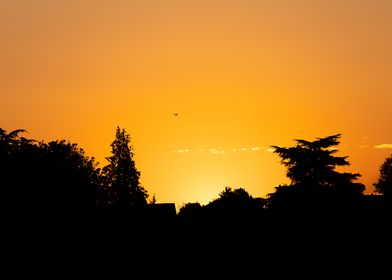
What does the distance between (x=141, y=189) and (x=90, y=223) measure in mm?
56606

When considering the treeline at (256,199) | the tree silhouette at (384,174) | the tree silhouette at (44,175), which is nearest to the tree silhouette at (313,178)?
the treeline at (256,199)

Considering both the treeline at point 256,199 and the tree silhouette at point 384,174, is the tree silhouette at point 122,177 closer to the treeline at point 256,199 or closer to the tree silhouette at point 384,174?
the treeline at point 256,199

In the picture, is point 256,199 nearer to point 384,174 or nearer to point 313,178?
point 313,178

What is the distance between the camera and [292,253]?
A: 4166 centimetres

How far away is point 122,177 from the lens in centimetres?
9294

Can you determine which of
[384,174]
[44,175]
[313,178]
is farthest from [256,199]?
[384,174]

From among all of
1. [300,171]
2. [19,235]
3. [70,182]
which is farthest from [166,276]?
[70,182]

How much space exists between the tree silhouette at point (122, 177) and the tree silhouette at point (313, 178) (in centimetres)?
3424

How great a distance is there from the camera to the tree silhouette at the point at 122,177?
91.6 metres

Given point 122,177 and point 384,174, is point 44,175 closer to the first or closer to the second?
point 122,177

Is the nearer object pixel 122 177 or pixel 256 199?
pixel 256 199

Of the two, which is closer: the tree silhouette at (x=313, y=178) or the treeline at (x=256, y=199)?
the treeline at (x=256, y=199)

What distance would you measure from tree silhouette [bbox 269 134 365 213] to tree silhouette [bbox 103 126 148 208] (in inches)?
1348

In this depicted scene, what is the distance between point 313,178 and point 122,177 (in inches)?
1586
